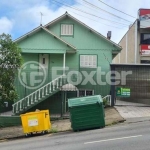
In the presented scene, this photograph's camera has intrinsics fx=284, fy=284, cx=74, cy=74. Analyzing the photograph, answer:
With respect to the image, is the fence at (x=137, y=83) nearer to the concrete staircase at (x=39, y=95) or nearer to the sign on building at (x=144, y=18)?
the concrete staircase at (x=39, y=95)

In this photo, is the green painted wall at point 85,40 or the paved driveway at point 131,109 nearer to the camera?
the paved driveway at point 131,109

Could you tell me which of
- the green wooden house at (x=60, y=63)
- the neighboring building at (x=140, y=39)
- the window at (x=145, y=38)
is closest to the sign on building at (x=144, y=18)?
the neighboring building at (x=140, y=39)

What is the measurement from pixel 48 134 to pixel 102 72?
381 inches

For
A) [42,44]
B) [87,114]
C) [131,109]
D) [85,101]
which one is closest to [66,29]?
[42,44]

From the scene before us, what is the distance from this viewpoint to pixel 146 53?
30.8 meters

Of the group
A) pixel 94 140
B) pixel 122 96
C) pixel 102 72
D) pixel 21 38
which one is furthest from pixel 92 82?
pixel 94 140

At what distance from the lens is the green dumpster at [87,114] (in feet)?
41.8

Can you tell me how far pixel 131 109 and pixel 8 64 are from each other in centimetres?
813

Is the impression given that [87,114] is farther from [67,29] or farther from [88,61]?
[67,29]

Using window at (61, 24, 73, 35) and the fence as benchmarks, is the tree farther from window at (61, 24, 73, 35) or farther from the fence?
window at (61, 24, 73, 35)

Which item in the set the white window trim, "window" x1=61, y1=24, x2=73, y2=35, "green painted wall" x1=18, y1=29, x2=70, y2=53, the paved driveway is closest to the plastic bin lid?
the paved driveway

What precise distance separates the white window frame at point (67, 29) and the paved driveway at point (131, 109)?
7.99 meters

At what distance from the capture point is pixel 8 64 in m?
13.6

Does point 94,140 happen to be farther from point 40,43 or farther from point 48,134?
point 40,43
